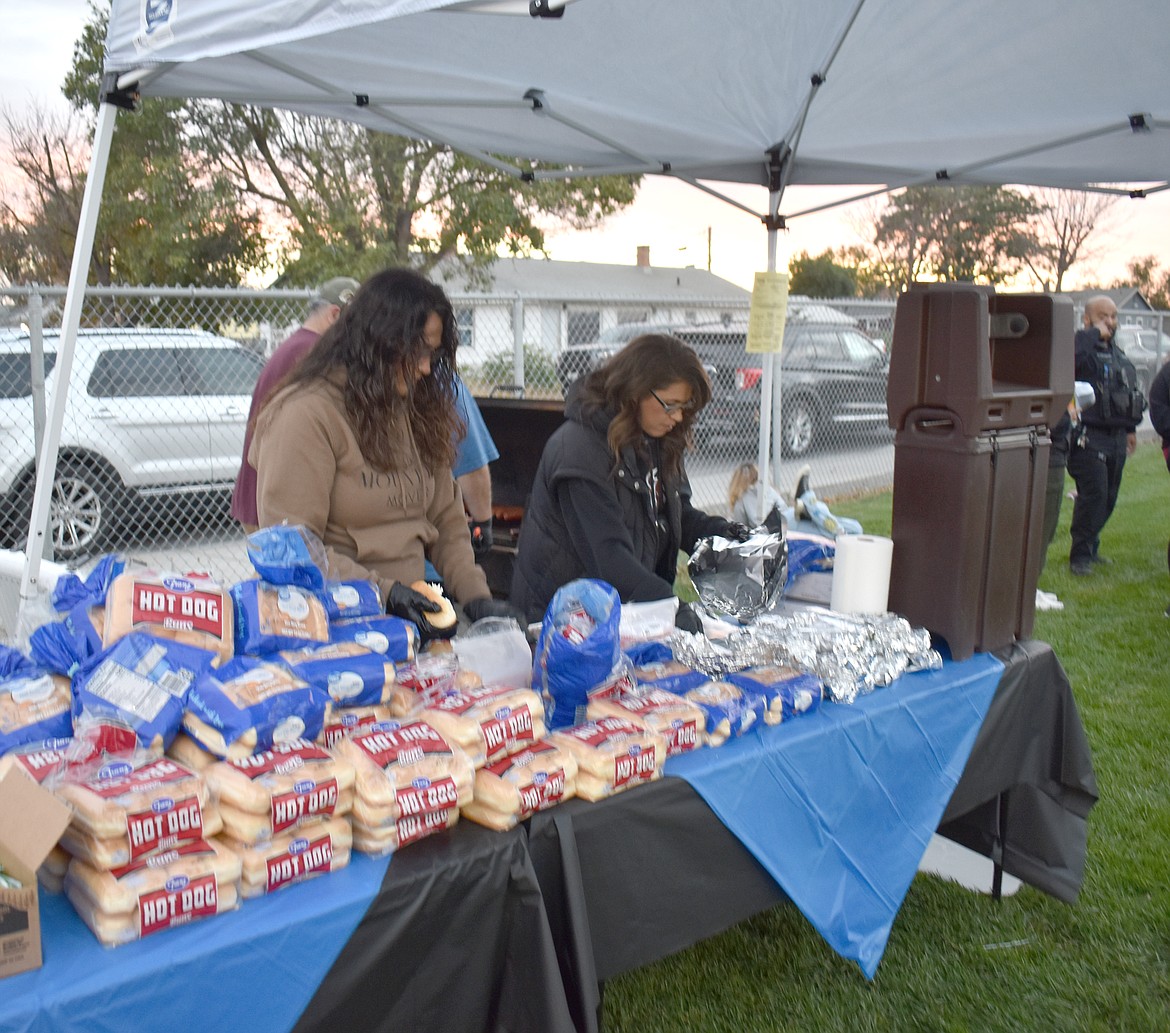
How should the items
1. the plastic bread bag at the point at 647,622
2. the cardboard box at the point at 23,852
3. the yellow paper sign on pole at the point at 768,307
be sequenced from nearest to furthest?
the cardboard box at the point at 23,852 < the plastic bread bag at the point at 647,622 < the yellow paper sign on pole at the point at 768,307

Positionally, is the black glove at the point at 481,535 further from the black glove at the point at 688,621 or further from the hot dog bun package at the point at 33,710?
the hot dog bun package at the point at 33,710

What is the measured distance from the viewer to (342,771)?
4.54 feet

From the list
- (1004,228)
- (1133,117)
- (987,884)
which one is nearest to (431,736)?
(987,884)

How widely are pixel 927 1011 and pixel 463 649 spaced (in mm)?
1468

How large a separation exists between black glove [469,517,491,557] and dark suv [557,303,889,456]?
15.0 feet

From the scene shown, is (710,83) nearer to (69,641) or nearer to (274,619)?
(274,619)

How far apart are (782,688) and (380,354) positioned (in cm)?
121

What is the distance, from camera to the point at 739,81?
363 centimetres

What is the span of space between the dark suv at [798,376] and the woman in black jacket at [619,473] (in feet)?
18.7

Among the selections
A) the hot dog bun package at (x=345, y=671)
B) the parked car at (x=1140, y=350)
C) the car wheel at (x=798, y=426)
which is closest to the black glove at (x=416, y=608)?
the hot dog bun package at (x=345, y=671)

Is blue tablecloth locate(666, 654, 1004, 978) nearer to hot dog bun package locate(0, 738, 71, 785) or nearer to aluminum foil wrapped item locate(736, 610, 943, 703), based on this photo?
aluminum foil wrapped item locate(736, 610, 943, 703)

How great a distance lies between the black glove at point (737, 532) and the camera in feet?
9.04

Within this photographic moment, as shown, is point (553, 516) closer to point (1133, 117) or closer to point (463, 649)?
point (463, 649)

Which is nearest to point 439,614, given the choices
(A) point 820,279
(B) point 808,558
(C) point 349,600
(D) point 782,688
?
(C) point 349,600
